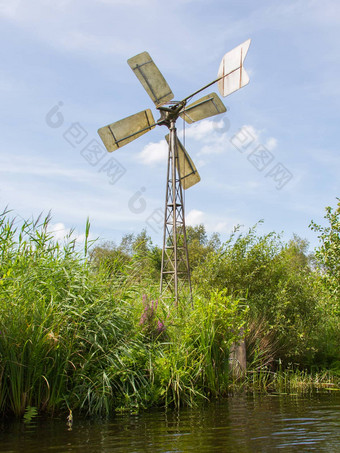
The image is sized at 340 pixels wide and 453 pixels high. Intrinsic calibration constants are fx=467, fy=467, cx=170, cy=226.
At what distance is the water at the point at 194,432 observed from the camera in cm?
512

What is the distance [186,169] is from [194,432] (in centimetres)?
1057

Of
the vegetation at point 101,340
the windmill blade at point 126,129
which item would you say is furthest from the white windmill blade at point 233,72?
the vegetation at point 101,340

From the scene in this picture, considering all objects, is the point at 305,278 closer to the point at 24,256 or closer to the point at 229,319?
the point at 229,319

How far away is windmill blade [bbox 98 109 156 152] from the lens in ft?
46.7

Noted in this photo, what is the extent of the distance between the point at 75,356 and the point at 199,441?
110 inches

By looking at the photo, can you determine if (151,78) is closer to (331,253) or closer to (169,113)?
(169,113)

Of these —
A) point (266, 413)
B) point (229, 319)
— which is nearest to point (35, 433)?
point (266, 413)

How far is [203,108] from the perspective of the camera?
14.2 meters

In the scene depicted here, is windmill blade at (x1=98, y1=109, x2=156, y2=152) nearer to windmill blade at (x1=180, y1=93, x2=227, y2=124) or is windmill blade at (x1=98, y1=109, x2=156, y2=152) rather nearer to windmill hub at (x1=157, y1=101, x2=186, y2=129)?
windmill hub at (x1=157, y1=101, x2=186, y2=129)

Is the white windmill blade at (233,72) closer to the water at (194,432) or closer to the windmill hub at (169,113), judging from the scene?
the windmill hub at (169,113)

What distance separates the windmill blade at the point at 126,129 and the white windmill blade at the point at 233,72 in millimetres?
2540

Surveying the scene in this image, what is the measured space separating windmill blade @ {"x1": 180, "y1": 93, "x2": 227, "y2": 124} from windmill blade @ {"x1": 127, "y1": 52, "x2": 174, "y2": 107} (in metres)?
0.70

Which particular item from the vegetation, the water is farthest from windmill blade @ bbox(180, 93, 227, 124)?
the water

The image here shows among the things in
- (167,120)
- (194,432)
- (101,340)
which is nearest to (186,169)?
(167,120)
